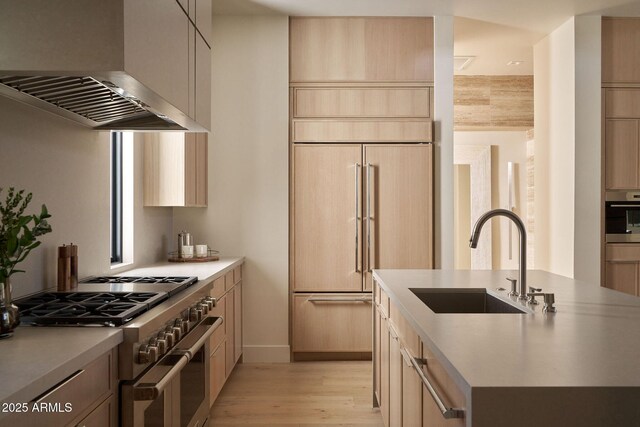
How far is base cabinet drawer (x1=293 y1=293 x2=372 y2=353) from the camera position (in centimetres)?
429

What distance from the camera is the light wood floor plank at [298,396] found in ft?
10.2

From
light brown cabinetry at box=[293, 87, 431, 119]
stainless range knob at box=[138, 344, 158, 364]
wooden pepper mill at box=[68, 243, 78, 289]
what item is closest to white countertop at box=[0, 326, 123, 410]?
stainless range knob at box=[138, 344, 158, 364]

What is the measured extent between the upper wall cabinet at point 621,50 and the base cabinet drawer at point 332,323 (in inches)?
112

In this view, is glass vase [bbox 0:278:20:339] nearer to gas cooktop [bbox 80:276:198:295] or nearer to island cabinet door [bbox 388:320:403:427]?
gas cooktop [bbox 80:276:198:295]

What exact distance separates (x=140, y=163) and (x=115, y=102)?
4.77 feet

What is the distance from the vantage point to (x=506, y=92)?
20.4 feet

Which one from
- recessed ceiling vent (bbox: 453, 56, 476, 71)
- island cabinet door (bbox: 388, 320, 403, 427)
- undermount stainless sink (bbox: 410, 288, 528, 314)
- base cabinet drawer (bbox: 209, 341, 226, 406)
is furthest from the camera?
recessed ceiling vent (bbox: 453, 56, 476, 71)

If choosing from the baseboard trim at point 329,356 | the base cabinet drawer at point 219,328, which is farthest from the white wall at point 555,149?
the base cabinet drawer at point 219,328

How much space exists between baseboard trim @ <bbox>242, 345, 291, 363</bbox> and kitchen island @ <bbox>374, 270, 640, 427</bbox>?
244 centimetres

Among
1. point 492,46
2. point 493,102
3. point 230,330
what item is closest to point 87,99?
point 230,330

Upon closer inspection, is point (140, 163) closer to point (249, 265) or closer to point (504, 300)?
point (249, 265)

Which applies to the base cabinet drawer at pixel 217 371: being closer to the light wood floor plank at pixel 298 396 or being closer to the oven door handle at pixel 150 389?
the light wood floor plank at pixel 298 396

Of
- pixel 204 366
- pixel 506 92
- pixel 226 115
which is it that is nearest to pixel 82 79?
pixel 204 366

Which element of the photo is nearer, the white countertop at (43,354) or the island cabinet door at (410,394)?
the white countertop at (43,354)
